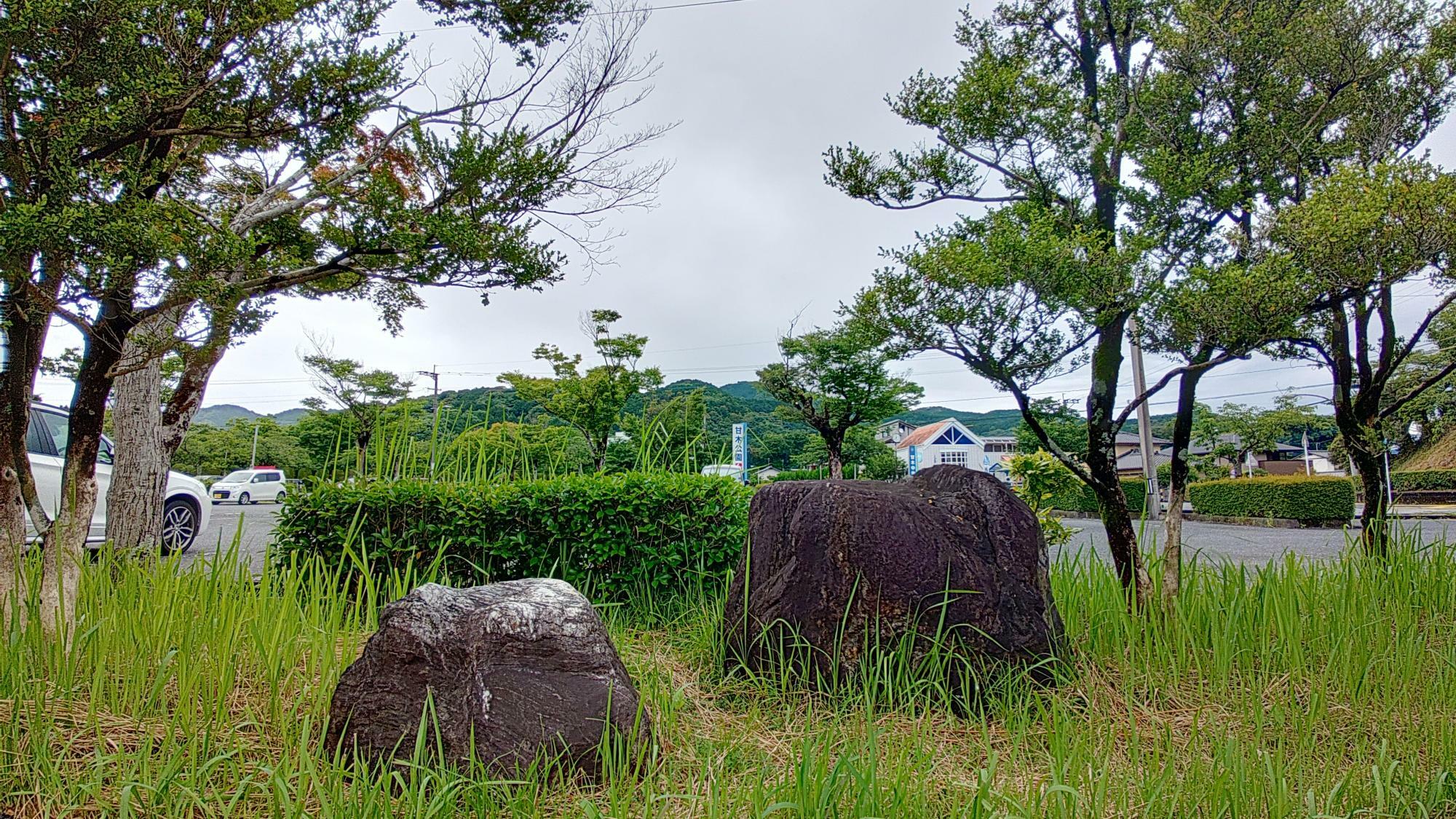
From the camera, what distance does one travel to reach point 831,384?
1581 cm

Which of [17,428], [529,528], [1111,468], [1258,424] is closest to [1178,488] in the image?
[1111,468]

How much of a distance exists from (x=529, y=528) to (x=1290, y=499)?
14.3 metres

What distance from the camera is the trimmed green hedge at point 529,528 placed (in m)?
3.80

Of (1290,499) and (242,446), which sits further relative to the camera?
(242,446)

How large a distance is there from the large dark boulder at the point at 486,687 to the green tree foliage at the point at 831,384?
44.6 feet

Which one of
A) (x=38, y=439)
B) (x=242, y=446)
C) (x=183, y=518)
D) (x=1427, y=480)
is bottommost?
(x=183, y=518)

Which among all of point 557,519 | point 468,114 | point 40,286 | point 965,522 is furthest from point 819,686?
point 468,114

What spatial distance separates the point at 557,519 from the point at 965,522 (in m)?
2.14

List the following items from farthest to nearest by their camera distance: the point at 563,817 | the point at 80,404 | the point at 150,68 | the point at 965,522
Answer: the point at 965,522 → the point at 80,404 → the point at 150,68 → the point at 563,817

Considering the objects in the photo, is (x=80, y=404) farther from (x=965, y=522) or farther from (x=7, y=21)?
(x=965, y=522)

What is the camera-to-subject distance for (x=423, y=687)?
1.90 metres

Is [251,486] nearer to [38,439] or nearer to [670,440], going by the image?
[38,439]

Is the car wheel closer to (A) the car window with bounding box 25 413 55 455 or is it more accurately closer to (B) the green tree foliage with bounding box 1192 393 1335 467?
(A) the car window with bounding box 25 413 55 455

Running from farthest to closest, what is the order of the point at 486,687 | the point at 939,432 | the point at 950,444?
the point at 939,432 < the point at 950,444 < the point at 486,687
